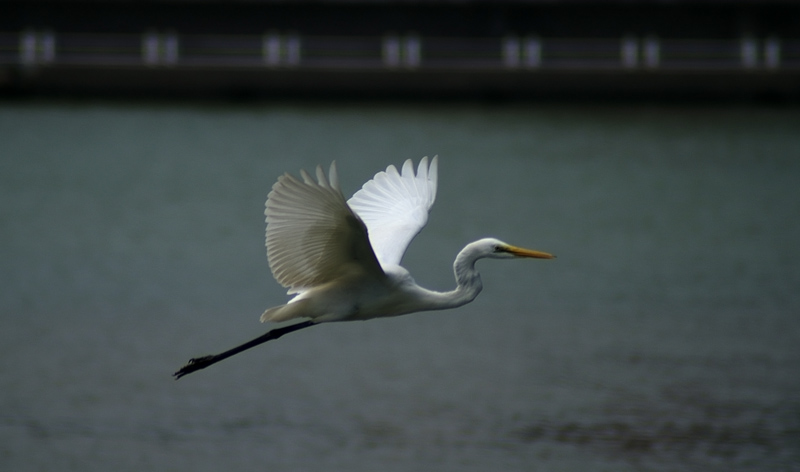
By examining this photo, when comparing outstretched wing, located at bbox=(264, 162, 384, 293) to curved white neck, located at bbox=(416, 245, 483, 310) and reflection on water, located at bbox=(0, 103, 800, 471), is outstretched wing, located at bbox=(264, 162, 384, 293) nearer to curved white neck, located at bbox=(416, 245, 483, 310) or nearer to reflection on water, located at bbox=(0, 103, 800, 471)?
curved white neck, located at bbox=(416, 245, 483, 310)

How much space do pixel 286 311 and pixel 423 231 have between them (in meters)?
8.75

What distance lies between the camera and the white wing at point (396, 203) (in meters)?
6.99

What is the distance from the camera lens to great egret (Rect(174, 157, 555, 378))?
228 inches

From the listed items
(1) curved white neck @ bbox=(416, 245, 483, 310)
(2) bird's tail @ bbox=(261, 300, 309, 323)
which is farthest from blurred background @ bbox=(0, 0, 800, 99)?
(1) curved white neck @ bbox=(416, 245, 483, 310)

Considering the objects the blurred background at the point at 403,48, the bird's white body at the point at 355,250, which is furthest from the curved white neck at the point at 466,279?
the blurred background at the point at 403,48

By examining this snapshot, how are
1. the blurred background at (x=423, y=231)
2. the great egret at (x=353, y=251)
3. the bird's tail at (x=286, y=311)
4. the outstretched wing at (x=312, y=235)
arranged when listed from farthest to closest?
the blurred background at (x=423, y=231) < the bird's tail at (x=286, y=311) < the great egret at (x=353, y=251) < the outstretched wing at (x=312, y=235)

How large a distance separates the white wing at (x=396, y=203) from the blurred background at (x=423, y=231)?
2.05 meters

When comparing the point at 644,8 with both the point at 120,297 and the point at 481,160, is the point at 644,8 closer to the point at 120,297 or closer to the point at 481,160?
the point at 481,160

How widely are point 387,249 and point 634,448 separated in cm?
293

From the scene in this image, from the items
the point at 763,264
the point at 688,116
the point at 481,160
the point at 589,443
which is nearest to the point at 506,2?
the point at 688,116

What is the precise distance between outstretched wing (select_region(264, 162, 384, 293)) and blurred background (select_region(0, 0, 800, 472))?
242 centimetres

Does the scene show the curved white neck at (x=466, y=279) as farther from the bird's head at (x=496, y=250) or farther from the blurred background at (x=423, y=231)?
the blurred background at (x=423, y=231)

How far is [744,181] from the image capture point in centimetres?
1903

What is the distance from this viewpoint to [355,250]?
611 centimetres
